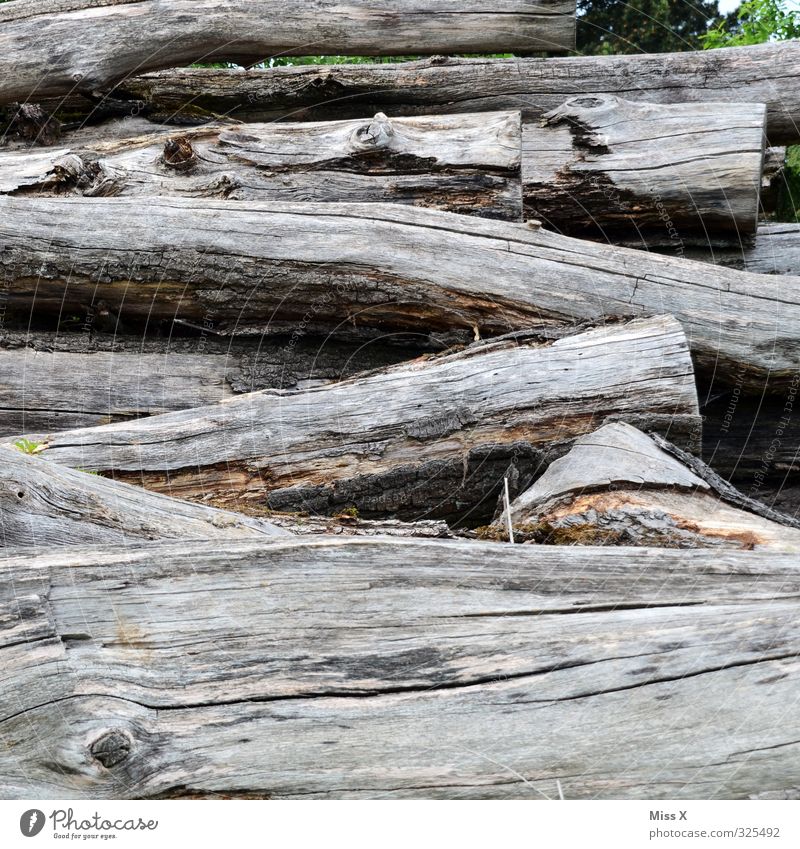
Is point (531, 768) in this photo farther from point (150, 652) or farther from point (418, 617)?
point (150, 652)

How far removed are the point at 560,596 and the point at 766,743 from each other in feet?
2.58

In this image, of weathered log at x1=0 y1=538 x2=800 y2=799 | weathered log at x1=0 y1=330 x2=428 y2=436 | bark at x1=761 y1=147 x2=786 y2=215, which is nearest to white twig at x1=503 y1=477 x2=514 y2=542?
weathered log at x1=0 y1=538 x2=800 y2=799

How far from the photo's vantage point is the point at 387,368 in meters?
4.45

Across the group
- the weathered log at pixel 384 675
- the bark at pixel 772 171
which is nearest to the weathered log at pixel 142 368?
the weathered log at pixel 384 675

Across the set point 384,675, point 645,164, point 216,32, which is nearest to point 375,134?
point 216,32

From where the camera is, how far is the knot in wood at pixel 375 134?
16.5 ft

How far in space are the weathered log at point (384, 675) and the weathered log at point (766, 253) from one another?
120 inches

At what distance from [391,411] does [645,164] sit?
93.1 inches

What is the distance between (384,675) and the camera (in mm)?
2807

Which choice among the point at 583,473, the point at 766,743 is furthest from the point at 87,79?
the point at 766,743

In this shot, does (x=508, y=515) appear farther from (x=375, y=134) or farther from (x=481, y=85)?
(x=481, y=85)
